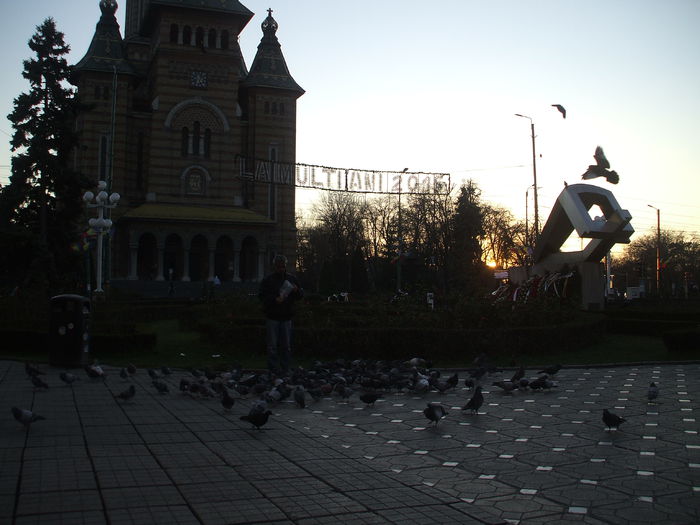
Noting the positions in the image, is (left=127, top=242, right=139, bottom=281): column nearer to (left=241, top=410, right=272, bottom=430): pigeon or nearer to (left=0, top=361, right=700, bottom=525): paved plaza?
(left=0, top=361, right=700, bottom=525): paved plaza

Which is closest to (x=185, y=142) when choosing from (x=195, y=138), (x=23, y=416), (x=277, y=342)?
(x=195, y=138)

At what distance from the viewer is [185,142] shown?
175 feet

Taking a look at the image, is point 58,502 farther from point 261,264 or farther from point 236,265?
point 261,264

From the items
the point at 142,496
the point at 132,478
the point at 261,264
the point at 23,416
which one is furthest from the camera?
the point at 261,264

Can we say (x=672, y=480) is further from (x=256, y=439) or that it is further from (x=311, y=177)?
(x=311, y=177)

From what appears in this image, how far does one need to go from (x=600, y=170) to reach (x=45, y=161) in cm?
2755

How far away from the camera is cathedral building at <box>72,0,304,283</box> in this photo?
51031 mm

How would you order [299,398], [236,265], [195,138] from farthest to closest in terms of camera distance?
[195,138] < [236,265] < [299,398]

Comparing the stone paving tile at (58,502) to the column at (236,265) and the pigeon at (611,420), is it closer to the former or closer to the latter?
the pigeon at (611,420)

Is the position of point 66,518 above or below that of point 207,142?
below

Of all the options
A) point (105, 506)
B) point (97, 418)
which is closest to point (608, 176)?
point (97, 418)

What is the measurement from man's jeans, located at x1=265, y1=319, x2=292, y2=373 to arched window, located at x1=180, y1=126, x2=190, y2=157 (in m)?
43.7

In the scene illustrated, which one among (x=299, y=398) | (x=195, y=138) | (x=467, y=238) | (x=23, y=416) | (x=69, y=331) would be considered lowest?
(x=299, y=398)

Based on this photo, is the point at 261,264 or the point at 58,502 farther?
the point at 261,264
